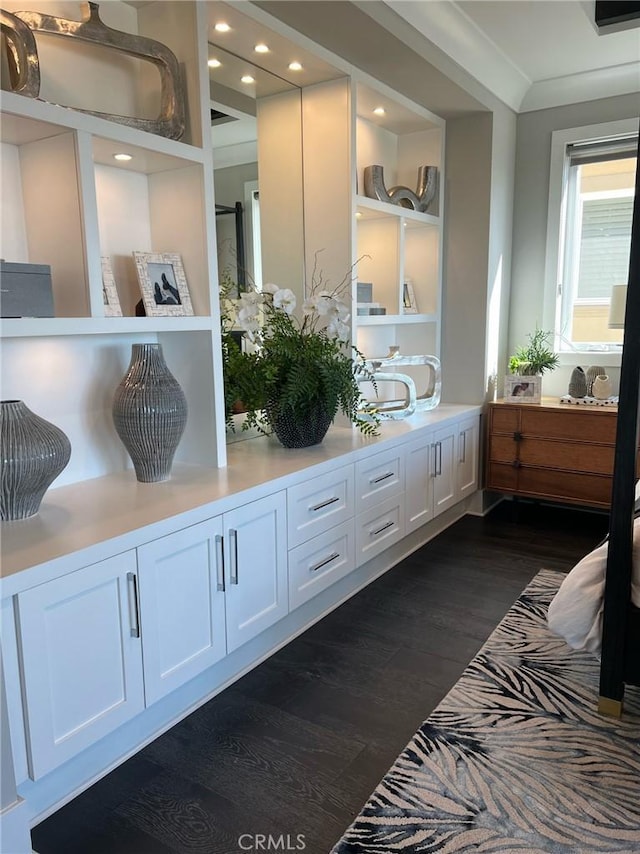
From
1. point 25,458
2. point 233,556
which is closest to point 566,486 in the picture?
point 233,556

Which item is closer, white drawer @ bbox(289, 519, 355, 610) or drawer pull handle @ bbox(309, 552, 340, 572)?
white drawer @ bbox(289, 519, 355, 610)

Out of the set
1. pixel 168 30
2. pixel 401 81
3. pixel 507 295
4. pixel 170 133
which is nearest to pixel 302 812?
pixel 170 133

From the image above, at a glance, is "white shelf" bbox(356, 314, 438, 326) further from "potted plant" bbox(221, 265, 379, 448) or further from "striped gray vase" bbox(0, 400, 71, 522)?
"striped gray vase" bbox(0, 400, 71, 522)

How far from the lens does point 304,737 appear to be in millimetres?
2018

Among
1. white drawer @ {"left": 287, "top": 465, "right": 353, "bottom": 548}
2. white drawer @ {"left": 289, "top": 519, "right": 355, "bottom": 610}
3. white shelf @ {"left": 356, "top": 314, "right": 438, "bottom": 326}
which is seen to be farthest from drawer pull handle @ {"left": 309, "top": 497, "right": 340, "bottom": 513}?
white shelf @ {"left": 356, "top": 314, "right": 438, "bottom": 326}

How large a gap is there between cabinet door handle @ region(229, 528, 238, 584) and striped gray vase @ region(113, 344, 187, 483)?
1.19 ft

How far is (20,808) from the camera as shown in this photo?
60.1 inches

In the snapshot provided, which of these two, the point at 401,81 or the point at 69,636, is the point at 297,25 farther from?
the point at 69,636

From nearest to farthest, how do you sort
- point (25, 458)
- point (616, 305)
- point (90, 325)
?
1. point (25, 458)
2. point (90, 325)
3. point (616, 305)

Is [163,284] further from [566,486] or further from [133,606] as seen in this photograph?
[566,486]

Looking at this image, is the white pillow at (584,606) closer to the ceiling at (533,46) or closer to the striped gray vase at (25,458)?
the striped gray vase at (25,458)

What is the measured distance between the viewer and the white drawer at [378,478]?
2898 mm

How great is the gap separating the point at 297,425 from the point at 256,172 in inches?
49.5

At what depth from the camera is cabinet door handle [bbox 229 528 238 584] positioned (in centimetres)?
215
